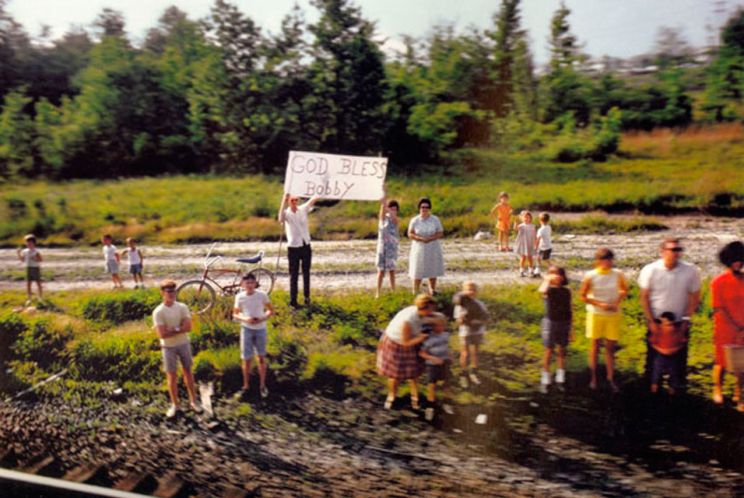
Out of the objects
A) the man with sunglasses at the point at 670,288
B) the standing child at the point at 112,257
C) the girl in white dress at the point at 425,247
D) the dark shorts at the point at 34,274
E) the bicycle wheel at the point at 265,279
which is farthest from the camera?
the dark shorts at the point at 34,274

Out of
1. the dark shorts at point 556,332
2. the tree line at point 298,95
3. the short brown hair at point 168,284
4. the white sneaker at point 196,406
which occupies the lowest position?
the white sneaker at point 196,406

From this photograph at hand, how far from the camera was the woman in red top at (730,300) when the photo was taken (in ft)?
14.0

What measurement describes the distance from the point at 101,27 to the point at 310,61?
6.17ft

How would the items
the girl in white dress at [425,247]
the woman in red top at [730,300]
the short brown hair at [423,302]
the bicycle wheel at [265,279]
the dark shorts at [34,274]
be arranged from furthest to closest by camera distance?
the dark shorts at [34,274] → the bicycle wheel at [265,279] → the girl in white dress at [425,247] → the short brown hair at [423,302] → the woman in red top at [730,300]

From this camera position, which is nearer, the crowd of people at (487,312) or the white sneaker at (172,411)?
the crowd of people at (487,312)

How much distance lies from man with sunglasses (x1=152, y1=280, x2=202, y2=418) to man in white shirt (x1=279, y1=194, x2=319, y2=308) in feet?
2.83

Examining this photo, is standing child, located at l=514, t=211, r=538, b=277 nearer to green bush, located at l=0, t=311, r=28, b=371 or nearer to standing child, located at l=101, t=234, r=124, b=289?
standing child, located at l=101, t=234, r=124, b=289

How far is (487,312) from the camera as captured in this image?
4723mm

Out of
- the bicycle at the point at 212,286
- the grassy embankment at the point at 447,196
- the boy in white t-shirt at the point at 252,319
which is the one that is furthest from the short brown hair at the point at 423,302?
the bicycle at the point at 212,286

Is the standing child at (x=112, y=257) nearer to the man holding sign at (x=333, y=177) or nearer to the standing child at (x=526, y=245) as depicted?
the man holding sign at (x=333, y=177)

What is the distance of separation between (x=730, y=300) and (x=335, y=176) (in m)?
2.85

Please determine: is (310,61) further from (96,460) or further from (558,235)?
(96,460)

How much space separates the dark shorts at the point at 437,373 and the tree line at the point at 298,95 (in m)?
1.52

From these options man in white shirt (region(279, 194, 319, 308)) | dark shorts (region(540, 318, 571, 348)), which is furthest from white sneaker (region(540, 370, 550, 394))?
man in white shirt (region(279, 194, 319, 308))
